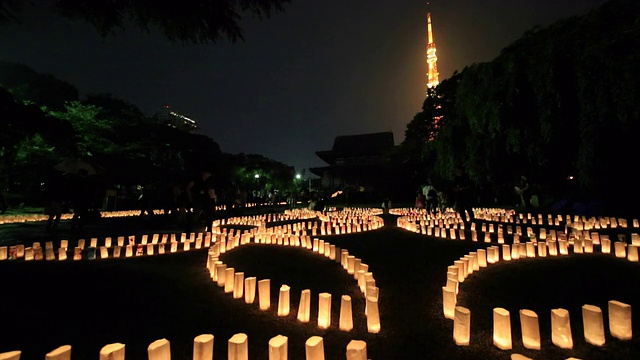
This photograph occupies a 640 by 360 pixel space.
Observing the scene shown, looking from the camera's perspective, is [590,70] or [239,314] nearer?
[239,314]

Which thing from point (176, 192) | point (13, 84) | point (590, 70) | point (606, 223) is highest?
point (13, 84)

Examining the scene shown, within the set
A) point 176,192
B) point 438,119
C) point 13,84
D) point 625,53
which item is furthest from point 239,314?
point 13,84

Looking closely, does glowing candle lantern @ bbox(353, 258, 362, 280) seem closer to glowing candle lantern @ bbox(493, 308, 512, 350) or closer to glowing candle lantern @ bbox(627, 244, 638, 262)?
glowing candle lantern @ bbox(493, 308, 512, 350)

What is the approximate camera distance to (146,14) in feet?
13.1

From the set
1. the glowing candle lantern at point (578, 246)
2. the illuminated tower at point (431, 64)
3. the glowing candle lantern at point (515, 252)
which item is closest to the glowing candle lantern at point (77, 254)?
the glowing candle lantern at point (515, 252)

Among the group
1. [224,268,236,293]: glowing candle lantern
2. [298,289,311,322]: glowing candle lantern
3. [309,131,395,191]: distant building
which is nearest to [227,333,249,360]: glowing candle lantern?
[298,289,311,322]: glowing candle lantern

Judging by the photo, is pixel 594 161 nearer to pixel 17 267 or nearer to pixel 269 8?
pixel 269 8

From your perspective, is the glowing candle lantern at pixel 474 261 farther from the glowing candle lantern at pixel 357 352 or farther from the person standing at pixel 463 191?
the person standing at pixel 463 191

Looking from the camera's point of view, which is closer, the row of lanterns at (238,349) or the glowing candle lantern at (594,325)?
the row of lanterns at (238,349)

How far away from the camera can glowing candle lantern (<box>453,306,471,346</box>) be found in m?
2.27

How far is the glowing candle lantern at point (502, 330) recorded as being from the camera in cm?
218

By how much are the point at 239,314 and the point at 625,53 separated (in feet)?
31.5

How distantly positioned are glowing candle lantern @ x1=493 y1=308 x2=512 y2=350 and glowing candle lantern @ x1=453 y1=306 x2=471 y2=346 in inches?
7.4

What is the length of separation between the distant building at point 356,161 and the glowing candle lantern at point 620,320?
26.4m
